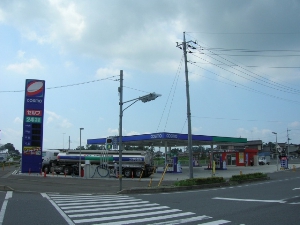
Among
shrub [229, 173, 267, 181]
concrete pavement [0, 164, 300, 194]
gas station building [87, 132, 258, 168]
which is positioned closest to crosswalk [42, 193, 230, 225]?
concrete pavement [0, 164, 300, 194]

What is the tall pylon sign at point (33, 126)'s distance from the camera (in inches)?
1538

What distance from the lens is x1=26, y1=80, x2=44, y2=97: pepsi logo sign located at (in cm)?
4047

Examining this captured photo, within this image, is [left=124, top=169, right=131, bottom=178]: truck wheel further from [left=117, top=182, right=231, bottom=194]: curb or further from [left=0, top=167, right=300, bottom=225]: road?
[left=0, top=167, right=300, bottom=225]: road

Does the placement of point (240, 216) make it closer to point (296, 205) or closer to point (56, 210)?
point (296, 205)

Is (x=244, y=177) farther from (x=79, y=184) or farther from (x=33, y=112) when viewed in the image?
(x=33, y=112)

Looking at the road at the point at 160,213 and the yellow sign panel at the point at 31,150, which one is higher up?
the yellow sign panel at the point at 31,150

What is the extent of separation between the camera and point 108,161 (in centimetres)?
3919

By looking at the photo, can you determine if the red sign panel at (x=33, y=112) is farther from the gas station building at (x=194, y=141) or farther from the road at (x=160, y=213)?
the road at (x=160, y=213)

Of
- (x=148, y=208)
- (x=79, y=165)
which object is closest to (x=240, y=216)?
(x=148, y=208)

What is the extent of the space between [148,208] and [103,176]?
2409 cm

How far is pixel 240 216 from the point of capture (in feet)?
35.9

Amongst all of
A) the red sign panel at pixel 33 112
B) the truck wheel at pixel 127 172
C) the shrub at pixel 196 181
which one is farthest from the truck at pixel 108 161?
the shrub at pixel 196 181

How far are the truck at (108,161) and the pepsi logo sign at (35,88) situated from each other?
795cm

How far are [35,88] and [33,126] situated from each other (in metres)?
4.50
